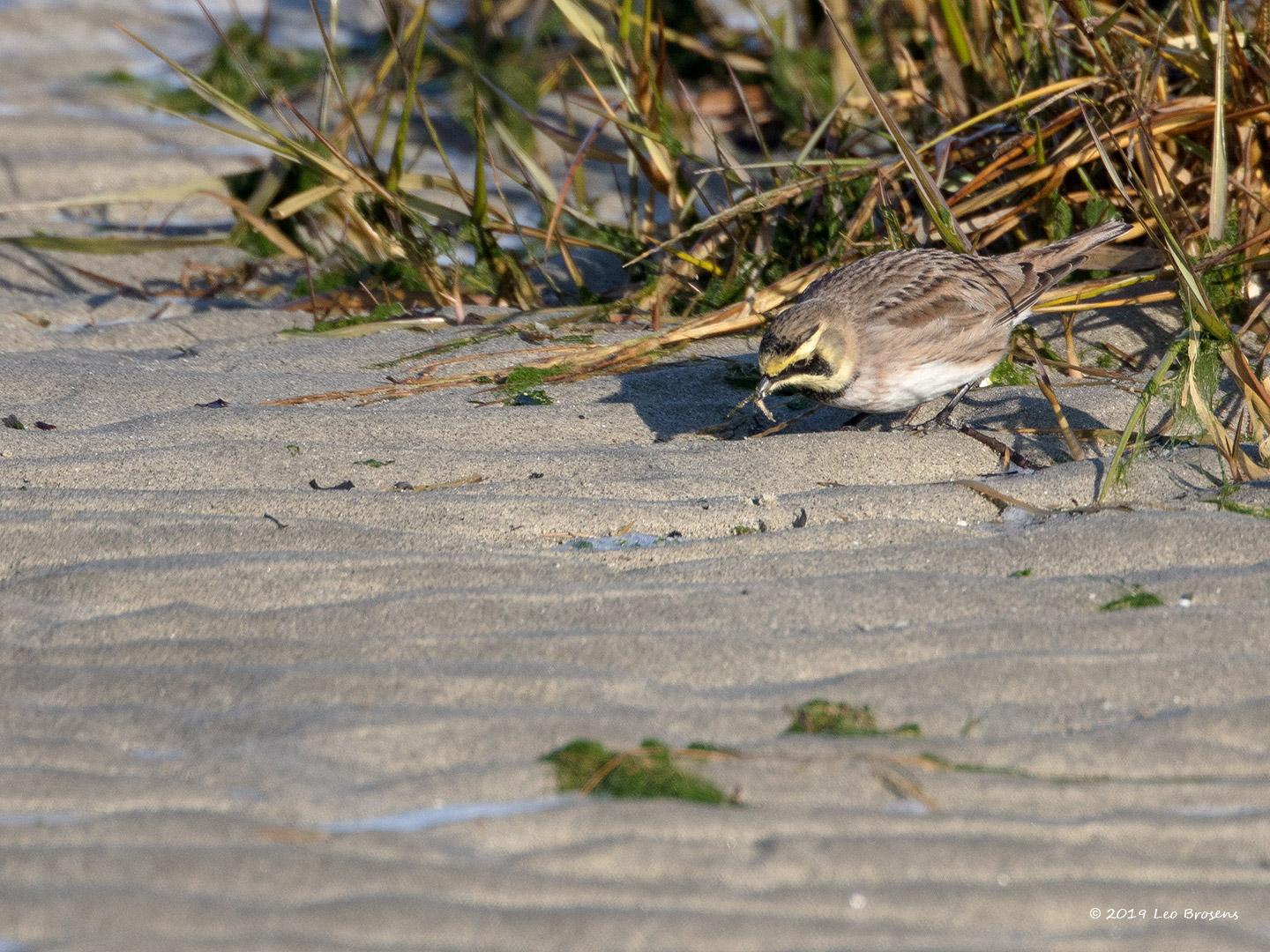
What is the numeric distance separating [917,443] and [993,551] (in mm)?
1169

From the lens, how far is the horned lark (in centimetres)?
537

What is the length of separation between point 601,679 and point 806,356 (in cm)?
213

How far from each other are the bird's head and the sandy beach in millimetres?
208

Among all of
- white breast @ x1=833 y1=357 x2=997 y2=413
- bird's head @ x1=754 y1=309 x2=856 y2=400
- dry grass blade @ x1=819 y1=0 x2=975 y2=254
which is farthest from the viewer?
white breast @ x1=833 y1=357 x2=997 y2=413

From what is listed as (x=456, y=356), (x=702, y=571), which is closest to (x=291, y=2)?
(x=456, y=356)

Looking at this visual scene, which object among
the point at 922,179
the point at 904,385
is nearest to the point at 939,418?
the point at 904,385

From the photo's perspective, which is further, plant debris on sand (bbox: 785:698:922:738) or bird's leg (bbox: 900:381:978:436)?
bird's leg (bbox: 900:381:978:436)

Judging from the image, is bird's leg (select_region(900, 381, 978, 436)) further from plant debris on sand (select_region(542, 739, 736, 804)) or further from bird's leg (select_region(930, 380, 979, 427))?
plant debris on sand (select_region(542, 739, 736, 804))

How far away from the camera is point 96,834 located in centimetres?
292

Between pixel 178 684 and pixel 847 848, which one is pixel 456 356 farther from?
pixel 847 848

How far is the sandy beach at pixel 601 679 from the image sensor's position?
2.72 meters

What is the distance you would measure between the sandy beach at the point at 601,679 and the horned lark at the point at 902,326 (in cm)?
23

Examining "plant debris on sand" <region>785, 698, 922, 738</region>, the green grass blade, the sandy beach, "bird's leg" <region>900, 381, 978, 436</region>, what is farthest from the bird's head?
"plant debris on sand" <region>785, 698, 922, 738</region>

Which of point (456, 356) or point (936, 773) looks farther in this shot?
point (456, 356)
